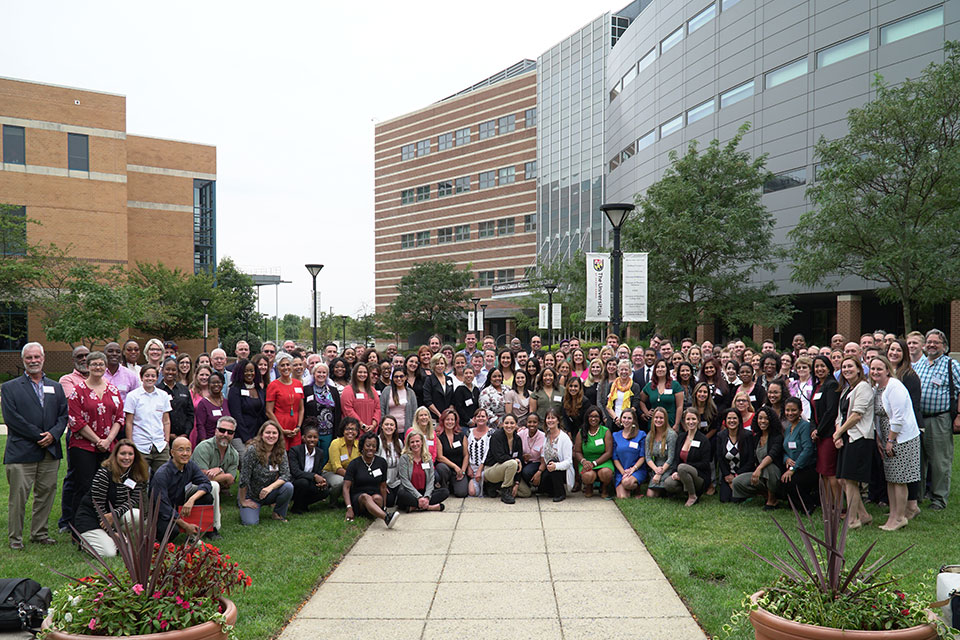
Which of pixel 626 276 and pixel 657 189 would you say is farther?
pixel 657 189

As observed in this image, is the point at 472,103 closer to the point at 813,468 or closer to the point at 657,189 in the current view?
the point at 657,189

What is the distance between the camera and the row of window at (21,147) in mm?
36125

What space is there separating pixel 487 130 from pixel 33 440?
67.3m

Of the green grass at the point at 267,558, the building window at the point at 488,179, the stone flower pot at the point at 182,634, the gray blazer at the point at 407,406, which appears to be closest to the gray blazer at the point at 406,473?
the green grass at the point at 267,558

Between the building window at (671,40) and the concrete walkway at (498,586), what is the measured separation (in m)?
38.4

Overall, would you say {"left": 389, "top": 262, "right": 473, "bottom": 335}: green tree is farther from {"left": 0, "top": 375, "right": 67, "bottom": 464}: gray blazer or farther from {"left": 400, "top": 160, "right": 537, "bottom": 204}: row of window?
{"left": 0, "top": 375, "right": 67, "bottom": 464}: gray blazer

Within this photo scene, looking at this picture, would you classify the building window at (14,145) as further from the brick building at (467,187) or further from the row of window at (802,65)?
the brick building at (467,187)

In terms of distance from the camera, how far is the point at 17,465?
6.95 metres

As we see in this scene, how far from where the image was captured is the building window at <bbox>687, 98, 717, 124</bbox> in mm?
36938

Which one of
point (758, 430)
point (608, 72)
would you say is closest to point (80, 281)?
point (758, 430)

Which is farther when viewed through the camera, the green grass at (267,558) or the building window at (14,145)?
the building window at (14,145)

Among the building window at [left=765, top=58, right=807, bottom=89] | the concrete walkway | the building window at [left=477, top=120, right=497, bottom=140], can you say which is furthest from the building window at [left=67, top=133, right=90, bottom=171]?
the building window at [left=477, top=120, right=497, bottom=140]

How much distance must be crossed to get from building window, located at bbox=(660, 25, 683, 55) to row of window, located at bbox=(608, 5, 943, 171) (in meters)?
4.53

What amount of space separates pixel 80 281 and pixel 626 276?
27.2 meters
